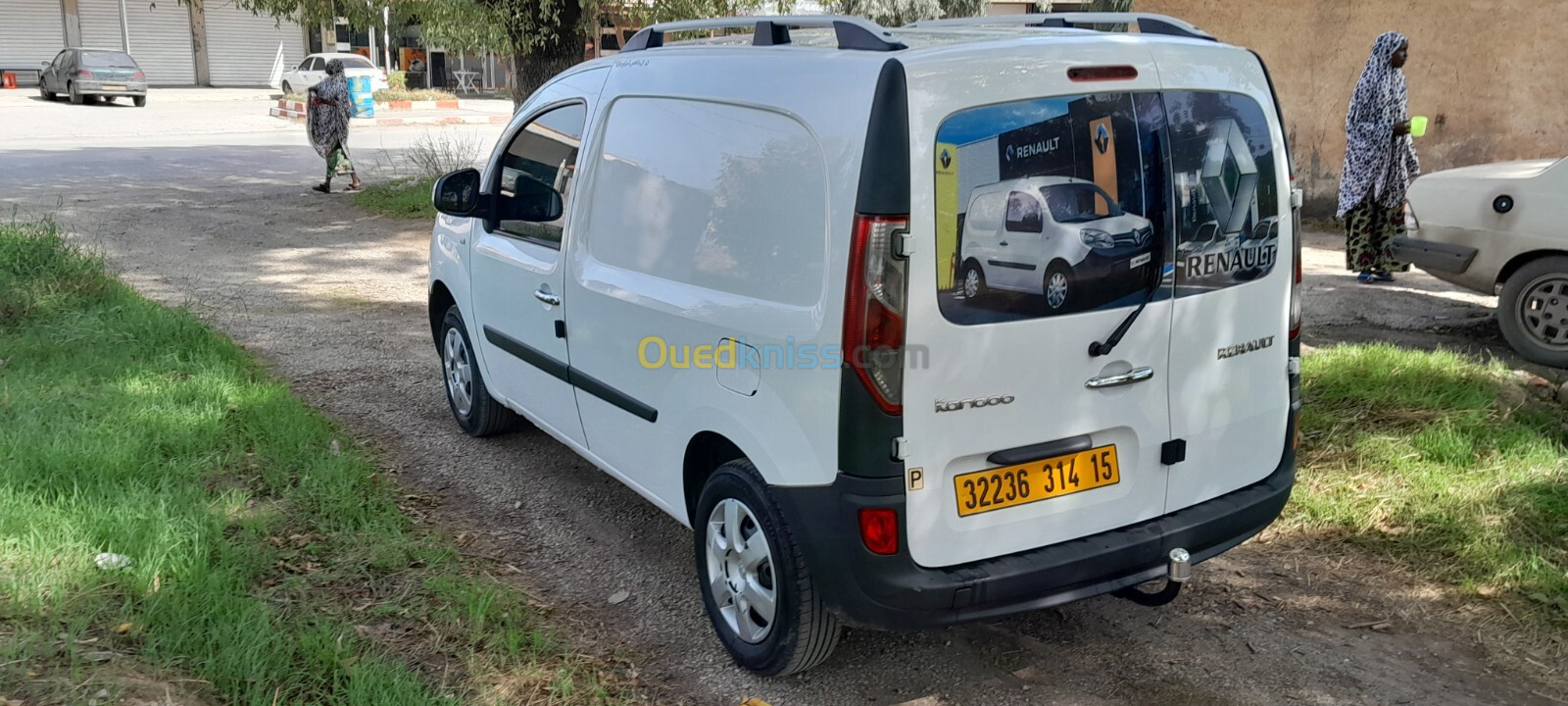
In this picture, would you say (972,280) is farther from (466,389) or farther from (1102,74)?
(466,389)

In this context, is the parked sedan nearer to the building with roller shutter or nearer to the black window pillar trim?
the black window pillar trim

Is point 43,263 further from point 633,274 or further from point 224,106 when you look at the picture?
point 224,106

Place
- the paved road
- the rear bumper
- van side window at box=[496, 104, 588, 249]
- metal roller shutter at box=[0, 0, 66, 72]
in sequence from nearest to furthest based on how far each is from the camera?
1. the rear bumper
2. the paved road
3. van side window at box=[496, 104, 588, 249]
4. metal roller shutter at box=[0, 0, 66, 72]

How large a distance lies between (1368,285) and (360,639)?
841 centimetres

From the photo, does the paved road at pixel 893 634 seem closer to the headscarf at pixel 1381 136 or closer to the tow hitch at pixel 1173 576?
the tow hitch at pixel 1173 576

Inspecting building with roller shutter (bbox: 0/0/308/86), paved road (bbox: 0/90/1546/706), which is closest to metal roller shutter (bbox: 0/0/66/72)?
building with roller shutter (bbox: 0/0/308/86)

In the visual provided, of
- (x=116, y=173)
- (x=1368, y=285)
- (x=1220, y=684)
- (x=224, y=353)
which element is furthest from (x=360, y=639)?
(x=116, y=173)

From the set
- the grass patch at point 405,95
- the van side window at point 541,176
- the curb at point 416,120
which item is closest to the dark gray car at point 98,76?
the curb at point 416,120

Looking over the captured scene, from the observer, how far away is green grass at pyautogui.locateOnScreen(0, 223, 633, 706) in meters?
3.16

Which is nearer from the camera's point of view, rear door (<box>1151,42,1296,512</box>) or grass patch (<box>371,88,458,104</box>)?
rear door (<box>1151,42,1296,512</box>)

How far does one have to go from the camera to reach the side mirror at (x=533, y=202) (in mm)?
4375

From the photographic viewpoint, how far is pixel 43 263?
756 cm

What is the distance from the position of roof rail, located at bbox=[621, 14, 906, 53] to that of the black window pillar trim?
123 cm

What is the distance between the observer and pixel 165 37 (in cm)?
4141
